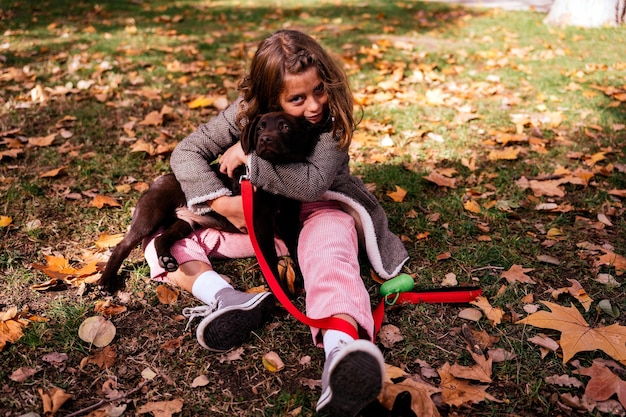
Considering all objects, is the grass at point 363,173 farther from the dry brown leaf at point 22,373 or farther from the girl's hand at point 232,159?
the girl's hand at point 232,159

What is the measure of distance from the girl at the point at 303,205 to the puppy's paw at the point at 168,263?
0.18 feet

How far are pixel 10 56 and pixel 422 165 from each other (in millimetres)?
5460

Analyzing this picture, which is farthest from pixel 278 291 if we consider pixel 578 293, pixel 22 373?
pixel 578 293

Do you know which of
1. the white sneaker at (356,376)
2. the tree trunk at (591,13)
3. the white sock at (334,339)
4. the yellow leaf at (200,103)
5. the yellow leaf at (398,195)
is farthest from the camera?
the tree trunk at (591,13)

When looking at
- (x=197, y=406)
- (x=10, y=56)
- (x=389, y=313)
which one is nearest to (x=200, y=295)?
(x=197, y=406)

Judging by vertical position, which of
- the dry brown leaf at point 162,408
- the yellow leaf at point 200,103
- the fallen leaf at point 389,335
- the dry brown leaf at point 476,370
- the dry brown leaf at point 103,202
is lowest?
the fallen leaf at point 389,335

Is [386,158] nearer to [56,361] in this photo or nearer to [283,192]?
[283,192]

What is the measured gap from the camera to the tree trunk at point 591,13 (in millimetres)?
8258

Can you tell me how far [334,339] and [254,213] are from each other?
810 millimetres

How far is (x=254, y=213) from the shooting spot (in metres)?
2.53

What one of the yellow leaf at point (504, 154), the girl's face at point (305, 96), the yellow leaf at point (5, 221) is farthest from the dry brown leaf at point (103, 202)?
the yellow leaf at point (504, 154)

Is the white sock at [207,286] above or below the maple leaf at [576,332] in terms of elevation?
above

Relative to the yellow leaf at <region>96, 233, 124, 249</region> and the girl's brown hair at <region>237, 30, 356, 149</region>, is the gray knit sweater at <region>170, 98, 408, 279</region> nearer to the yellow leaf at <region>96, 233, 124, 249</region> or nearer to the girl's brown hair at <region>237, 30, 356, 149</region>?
the girl's brown hair at <region>237, 30, 356, 149</region>

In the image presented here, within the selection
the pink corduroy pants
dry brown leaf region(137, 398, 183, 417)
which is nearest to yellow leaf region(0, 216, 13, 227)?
the pink corduroy pants
